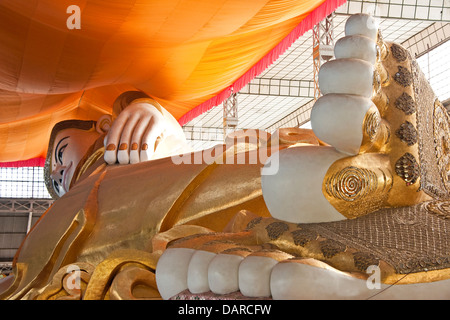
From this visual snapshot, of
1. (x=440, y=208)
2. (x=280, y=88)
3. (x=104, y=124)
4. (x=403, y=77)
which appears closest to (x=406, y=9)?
(x=280, y=88)

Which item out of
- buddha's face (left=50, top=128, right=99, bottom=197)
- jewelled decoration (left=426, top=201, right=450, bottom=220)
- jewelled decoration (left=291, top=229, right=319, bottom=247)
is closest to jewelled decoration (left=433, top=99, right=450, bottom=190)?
jewelled decoration (left=426, top=201, right=450, bottom=220)

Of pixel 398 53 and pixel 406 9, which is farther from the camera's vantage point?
pixel 406 9

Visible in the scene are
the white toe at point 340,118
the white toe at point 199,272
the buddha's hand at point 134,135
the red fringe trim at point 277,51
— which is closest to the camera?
the white toe at point 199,272

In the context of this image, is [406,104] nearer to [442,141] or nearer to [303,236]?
[442,141]

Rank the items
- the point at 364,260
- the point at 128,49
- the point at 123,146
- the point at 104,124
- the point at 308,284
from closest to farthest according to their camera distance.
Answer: the point at 308,284 < the point at 364,260 < the point at 123,146 < the point at 128,49 < the point at 104,124

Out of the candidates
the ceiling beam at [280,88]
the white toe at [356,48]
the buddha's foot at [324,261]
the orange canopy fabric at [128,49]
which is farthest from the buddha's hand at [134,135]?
the ceiling beam at [280,88]

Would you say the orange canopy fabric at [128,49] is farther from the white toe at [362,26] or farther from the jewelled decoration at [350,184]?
the jewelled decoration at [350,184]
